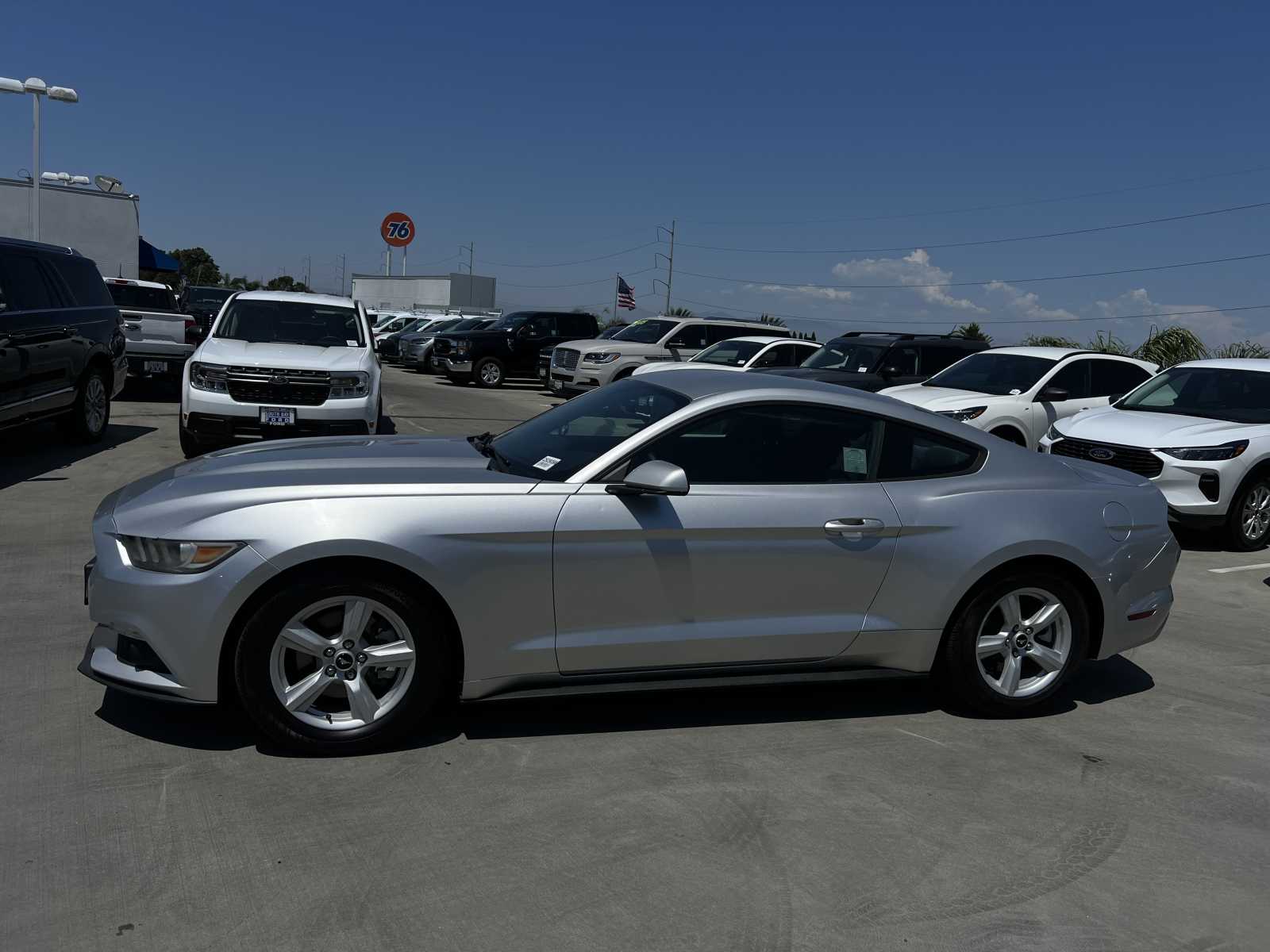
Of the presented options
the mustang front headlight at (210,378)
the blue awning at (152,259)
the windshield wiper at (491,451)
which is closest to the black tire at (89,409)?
the mustang front headlight at (210,378)

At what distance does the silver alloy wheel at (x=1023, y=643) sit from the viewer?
16.8 feet

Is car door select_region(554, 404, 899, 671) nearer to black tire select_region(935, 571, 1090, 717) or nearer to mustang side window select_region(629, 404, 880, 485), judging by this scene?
mustang side window select_region(629, 404, 880, 485)

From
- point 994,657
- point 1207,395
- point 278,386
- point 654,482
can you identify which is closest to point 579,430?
point 654,482

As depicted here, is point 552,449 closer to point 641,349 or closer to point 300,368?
point 300,368

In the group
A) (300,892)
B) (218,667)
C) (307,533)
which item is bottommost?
(300,892)

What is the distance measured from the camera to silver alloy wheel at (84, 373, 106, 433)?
38.4 feet

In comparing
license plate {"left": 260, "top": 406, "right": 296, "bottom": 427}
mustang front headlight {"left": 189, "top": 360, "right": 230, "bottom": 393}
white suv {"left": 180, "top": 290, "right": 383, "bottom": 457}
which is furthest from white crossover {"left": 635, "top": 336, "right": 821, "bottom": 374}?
mustang front headlight {"left": 189, "top": 360, "right": 230, "bottom": 393}

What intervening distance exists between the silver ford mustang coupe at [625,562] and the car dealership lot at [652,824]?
296 millimetres

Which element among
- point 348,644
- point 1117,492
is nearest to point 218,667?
point 348,644

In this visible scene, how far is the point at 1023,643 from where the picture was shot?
5164mm

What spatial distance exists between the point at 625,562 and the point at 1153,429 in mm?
7724

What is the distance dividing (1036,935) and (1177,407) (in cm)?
907

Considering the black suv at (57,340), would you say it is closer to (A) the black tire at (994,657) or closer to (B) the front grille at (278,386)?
(B) the front grille at (278,386)

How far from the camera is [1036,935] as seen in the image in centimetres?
334
